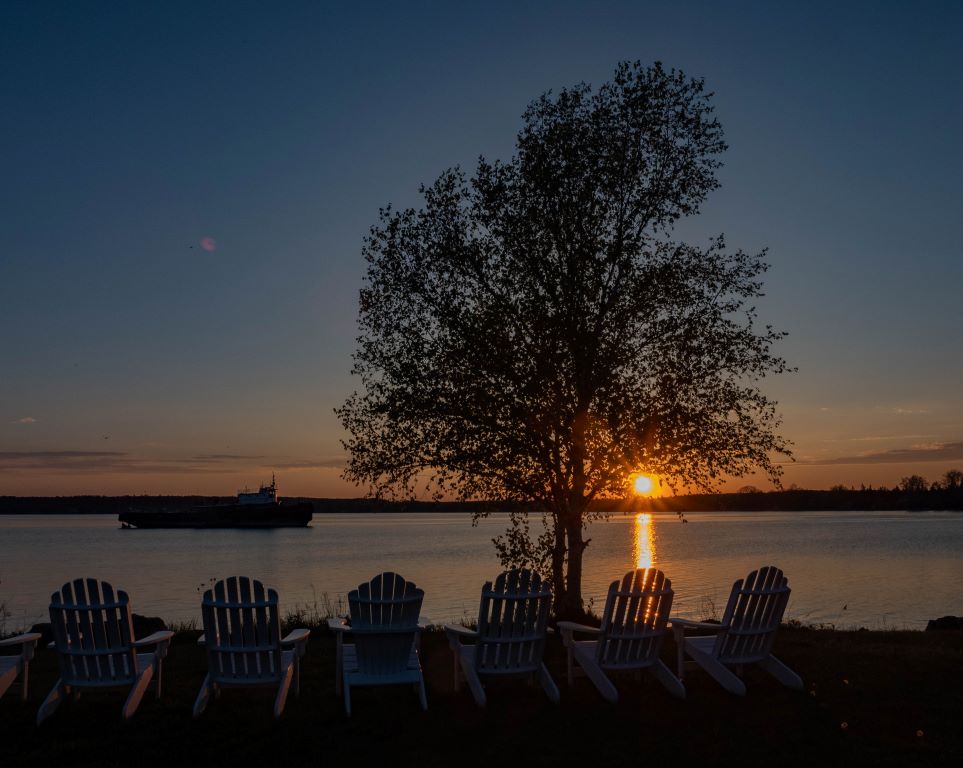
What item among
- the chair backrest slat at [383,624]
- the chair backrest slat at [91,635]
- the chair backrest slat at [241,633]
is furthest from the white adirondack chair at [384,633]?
the chair backrest slat at [91,635]

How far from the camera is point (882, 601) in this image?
26.4 m

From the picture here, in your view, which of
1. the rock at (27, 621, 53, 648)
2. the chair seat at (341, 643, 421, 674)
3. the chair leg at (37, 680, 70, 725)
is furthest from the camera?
the rock at (27, 621, 53, 648)

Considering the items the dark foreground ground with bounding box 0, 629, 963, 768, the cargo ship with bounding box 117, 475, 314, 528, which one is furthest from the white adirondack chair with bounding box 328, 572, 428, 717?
the cargo ship with bounding box 117, 475, 314, 528

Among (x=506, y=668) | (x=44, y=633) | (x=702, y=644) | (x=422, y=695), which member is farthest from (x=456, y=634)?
(x=44, y=633)

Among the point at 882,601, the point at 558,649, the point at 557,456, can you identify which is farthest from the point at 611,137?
the point at 882,601

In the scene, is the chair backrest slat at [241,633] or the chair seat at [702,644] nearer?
the chair backrest slat at [241,633]

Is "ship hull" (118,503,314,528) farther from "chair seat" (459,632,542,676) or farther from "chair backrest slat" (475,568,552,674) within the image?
"chair backrest slat" (475,568,552,674)

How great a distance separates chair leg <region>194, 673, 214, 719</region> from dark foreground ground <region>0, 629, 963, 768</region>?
0.09m

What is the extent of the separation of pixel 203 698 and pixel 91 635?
1.07 m

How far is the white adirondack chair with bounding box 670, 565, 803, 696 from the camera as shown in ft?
25.7

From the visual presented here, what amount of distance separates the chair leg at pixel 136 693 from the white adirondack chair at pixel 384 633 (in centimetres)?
162

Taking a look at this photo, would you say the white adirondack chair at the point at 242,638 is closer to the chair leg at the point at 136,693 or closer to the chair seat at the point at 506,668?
the chair leg at the point at 136,693

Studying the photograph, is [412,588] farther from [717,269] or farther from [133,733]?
[717,269]

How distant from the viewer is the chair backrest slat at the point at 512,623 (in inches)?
294
